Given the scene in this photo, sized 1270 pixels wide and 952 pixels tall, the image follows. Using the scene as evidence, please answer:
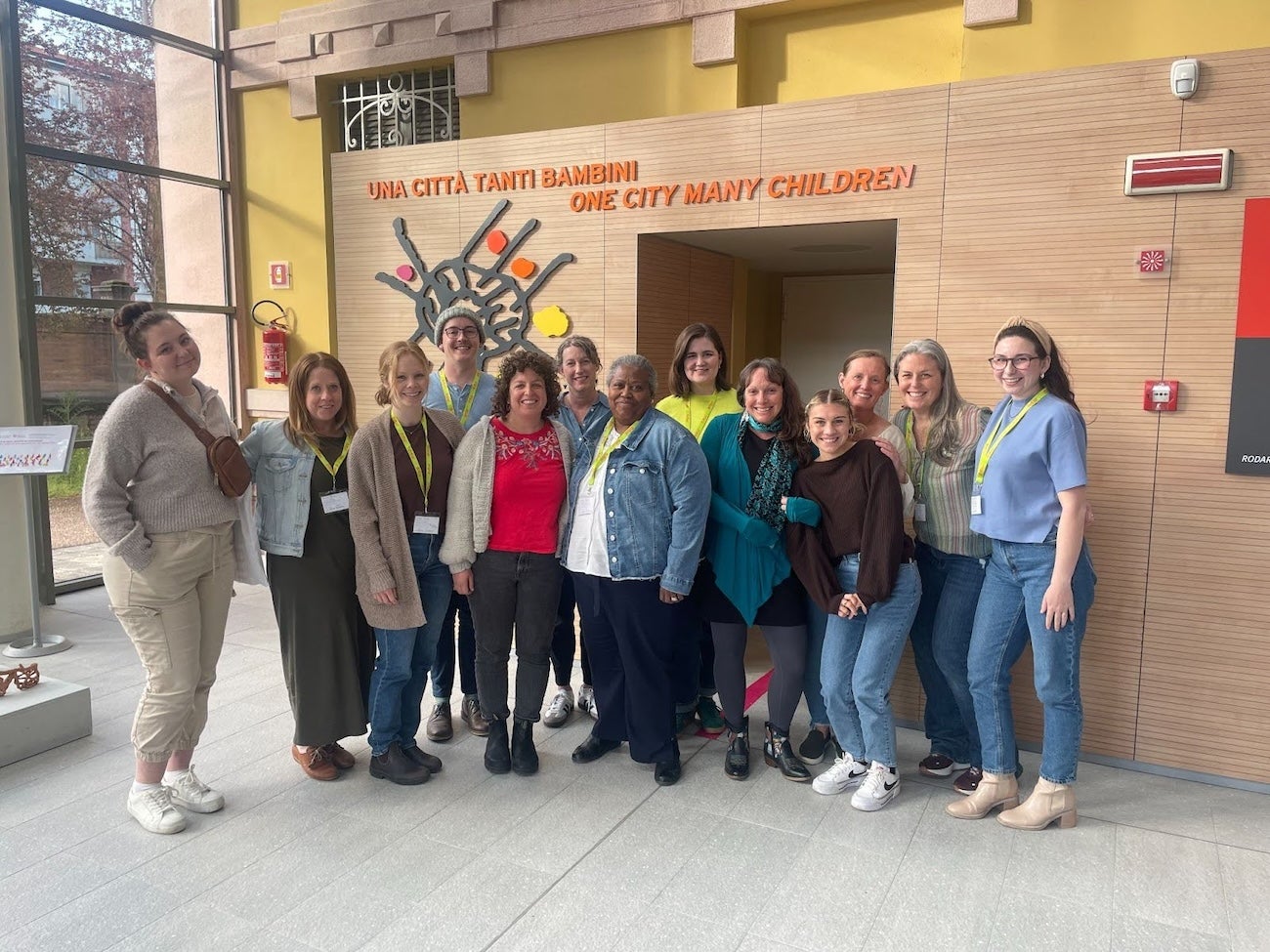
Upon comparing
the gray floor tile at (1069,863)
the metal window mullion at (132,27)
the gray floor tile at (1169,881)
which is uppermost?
the metal window mullion at (132,27)

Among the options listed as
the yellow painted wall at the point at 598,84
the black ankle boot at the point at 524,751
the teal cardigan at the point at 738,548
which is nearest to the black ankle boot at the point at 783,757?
the teal cardigan at the point at 738,548

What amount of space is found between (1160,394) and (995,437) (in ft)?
2.97

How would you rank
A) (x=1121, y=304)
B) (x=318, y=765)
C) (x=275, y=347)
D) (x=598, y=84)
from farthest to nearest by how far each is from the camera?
(x=275, y=347)
(x=598, y=84)
(x=1121, y=304)
(x=318, y=765)

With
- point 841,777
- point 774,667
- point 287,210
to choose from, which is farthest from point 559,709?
point 287,210

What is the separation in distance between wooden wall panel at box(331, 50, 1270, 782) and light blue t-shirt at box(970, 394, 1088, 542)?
2.77 ft

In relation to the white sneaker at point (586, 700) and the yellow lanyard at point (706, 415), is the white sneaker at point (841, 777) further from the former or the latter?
the yellow lanyard at point (706, 415)

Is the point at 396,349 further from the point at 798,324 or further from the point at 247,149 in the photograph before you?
the point at 247,149

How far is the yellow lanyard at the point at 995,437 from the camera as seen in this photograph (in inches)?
118

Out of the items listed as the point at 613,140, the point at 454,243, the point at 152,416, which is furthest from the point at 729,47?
the point at 152,416

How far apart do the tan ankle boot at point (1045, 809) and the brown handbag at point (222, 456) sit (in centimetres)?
287

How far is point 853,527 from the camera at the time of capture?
3.21 meters

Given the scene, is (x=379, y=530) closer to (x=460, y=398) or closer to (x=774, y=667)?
(x=460, y=398)

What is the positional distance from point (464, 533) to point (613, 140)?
8.39 feet

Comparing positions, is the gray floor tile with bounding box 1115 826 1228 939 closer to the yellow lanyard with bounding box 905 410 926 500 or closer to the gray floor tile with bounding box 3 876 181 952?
the yellow lanyard with bounding box 905 410 926 500
